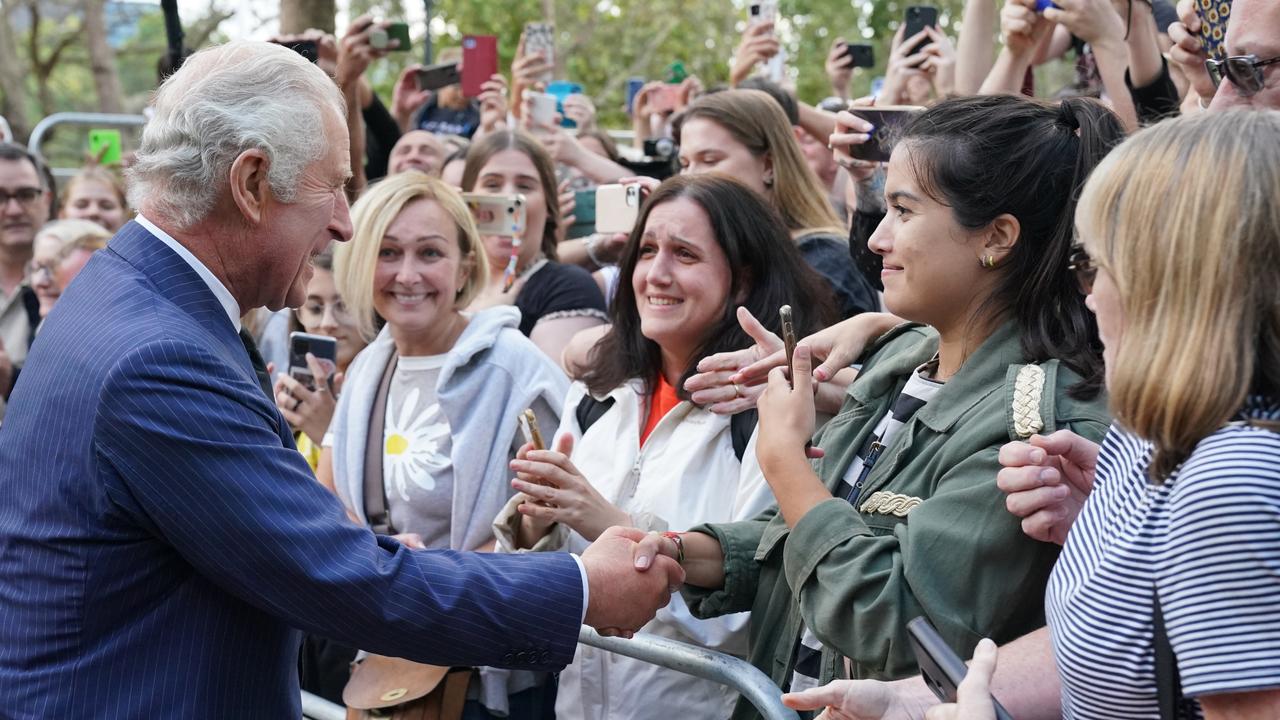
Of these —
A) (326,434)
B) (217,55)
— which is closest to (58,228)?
(326,434)

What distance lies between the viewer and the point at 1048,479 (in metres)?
2.17

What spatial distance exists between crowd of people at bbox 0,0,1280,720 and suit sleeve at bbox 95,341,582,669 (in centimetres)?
5

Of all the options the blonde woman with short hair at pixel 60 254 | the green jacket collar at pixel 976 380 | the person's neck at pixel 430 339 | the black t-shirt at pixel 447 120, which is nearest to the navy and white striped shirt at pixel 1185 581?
the green jacket collar at pixel 976 380

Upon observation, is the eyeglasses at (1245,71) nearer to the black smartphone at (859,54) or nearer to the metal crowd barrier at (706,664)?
the metal crowd barrier at (706,664)

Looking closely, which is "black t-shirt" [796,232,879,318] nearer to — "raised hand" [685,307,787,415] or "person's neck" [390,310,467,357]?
"raised hand" [685,307,787,415]

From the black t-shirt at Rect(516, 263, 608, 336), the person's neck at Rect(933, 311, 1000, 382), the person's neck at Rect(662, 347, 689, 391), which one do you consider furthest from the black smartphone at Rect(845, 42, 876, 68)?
the person's neck at Rect(933, 311, 1000, 382)

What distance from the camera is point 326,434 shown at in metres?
4.55

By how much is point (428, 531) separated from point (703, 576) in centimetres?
138

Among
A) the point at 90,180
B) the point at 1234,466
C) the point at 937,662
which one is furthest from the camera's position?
the point at 90,180

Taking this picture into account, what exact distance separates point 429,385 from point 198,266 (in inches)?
72.2

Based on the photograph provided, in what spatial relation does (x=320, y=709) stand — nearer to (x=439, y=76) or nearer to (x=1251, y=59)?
(x=1251, y=59)

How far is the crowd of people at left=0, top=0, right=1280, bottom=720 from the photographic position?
1706 millimetres

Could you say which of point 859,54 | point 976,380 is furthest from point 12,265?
point 976,380

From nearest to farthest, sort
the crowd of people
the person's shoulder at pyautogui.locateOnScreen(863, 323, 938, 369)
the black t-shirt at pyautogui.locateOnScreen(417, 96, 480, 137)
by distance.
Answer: the crowd of people < the person's shoulder at pyautogui.locateOnScreen(863, 323, 938, 369) < the black t-shirt at pyautogui.locateOnScreen(417, 96, 480, 137)
